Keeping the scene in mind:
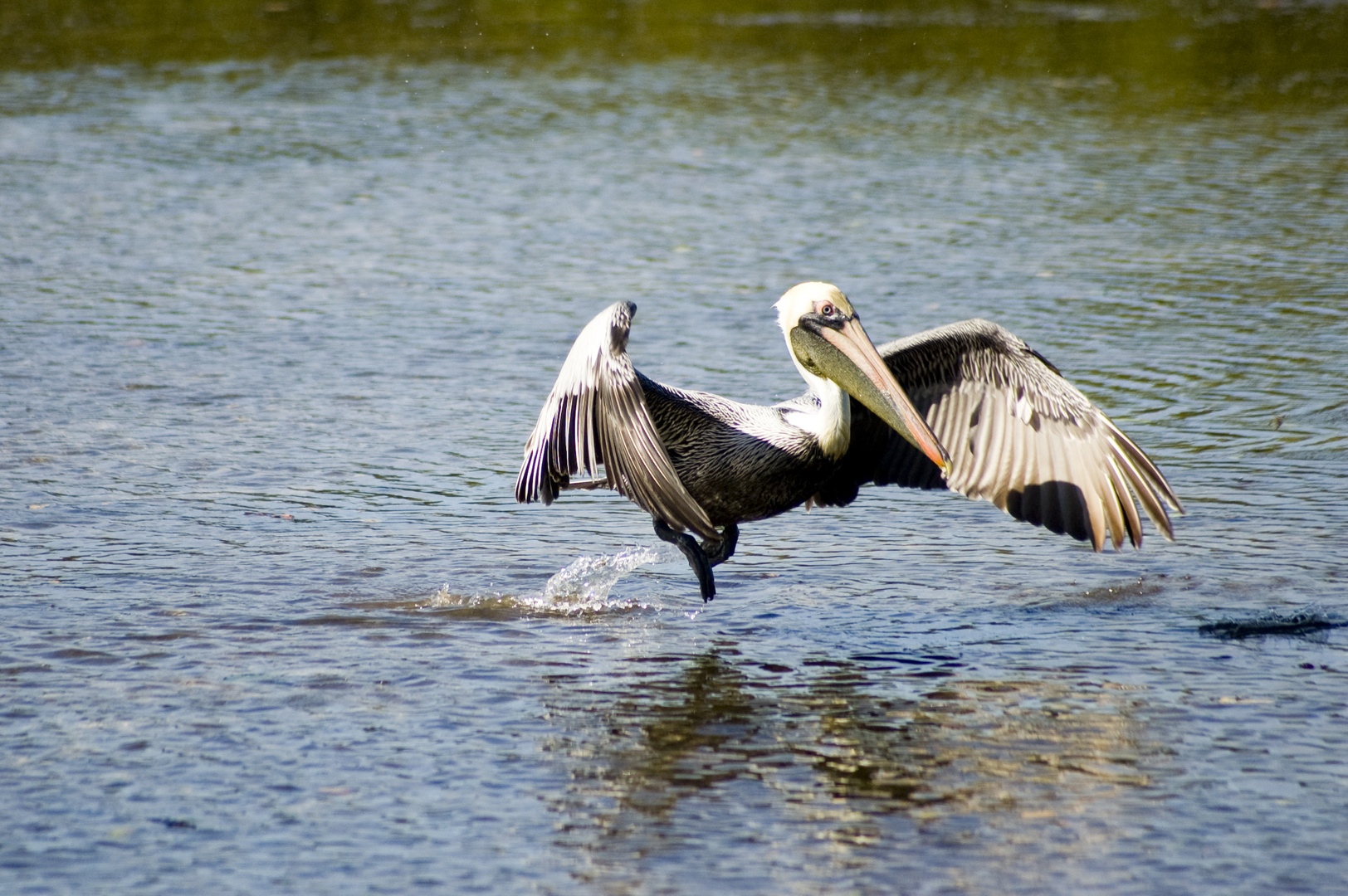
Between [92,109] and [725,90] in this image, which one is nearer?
[92,109]

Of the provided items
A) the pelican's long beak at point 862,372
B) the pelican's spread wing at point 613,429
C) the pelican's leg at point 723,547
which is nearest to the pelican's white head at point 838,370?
the pelican's long beak at point 862,372

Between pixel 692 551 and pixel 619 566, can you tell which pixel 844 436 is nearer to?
pixel 692 551

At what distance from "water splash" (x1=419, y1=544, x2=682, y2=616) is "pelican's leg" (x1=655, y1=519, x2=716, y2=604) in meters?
0.33

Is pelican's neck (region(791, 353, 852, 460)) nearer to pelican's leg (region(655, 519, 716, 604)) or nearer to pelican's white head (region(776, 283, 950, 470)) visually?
pelican's white head (region(776, 283, 950, 470))

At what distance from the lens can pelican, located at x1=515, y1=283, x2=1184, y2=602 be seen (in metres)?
5.59

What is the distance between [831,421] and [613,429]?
833 millimetres

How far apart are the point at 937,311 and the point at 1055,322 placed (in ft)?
2.13

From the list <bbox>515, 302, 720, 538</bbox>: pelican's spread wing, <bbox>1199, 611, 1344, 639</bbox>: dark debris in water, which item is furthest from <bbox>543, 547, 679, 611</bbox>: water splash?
<bbox>1199, 611, 1344, 639</bbox>: dark debris in water

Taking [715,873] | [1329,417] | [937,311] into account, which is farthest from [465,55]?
[715,873]

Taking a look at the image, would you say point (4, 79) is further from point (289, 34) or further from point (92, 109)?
point (289, 34)

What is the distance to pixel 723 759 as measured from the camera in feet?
16.1

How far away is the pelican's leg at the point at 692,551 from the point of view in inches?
238

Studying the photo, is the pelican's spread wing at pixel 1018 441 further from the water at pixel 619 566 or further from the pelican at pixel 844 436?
the water at pixel 619 566

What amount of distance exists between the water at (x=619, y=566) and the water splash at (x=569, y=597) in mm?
20
